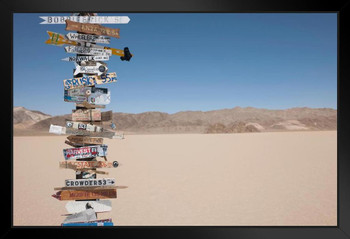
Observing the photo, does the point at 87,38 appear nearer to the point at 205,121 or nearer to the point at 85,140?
the point at 85,140

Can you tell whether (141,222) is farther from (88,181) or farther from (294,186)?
(294,186)

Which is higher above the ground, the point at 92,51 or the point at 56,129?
the point at 92,51

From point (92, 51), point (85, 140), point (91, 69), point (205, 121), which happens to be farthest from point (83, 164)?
point (205, 121)

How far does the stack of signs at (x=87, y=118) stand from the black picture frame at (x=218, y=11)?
20.6 inches

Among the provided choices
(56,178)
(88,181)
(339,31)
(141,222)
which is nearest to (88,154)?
(88,181)

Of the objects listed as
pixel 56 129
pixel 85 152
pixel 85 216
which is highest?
pixel 56 129

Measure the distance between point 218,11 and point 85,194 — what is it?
1.95 metres

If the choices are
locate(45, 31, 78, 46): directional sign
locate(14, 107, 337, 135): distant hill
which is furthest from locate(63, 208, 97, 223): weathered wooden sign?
locate(14, 107, 337, 135): distant hill

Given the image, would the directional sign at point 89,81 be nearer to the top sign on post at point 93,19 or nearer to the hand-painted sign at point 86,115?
the hand-painted sign at point 86,115

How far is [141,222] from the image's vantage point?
4.21 meters

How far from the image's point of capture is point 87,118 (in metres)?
2.78

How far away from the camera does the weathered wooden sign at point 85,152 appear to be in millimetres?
2688

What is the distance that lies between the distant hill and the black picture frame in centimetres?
4545

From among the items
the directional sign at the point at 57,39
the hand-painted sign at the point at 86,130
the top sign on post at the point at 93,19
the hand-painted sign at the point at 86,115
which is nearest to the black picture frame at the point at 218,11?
the top sign on post at the point at 93,19
